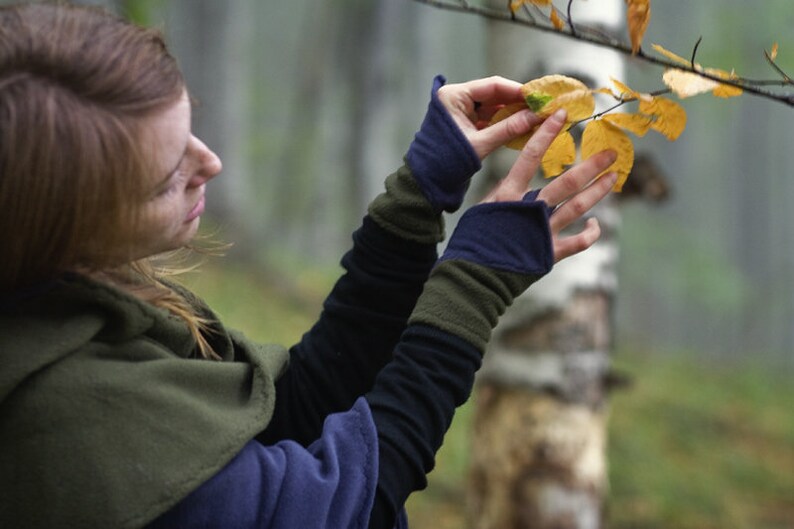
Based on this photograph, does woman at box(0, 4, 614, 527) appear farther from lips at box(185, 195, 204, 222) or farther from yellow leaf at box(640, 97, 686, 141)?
yellow leaf at box(640, 97, 686, 141)

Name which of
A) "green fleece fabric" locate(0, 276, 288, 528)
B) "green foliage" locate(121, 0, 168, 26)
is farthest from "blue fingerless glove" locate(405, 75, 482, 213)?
"green foliage" locate(121, 0, 168, 26)

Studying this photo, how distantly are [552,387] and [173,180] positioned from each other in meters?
2.12

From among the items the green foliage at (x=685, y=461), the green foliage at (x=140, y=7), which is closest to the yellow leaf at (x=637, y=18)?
the green foliage at (x=685, y=461)

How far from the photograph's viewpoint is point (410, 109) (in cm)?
3017

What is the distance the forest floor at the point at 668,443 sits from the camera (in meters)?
7.05

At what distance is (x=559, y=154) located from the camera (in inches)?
55.0

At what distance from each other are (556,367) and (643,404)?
813 cm

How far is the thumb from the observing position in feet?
4.42

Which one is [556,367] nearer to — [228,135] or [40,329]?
[40,329]

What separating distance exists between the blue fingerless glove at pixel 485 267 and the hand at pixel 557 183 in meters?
0.02

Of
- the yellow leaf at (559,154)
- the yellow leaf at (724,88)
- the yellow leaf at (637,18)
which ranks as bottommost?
the yellow leaf at (559,154)

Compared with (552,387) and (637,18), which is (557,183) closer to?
(637,18)

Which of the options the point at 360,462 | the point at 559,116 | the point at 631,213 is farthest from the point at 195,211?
the point at 631,213

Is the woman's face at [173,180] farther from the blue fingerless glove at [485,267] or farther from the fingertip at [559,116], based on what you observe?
the fingertip at [559,116]
